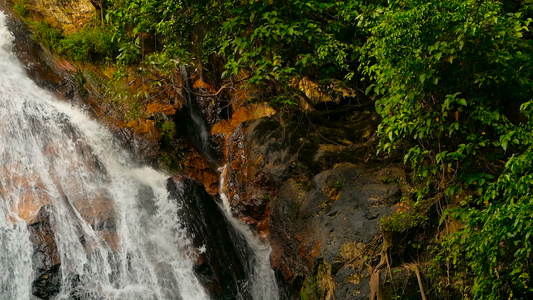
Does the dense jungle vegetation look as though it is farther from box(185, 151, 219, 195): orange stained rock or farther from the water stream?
box(185, 151, 219, 195): orange stained rock

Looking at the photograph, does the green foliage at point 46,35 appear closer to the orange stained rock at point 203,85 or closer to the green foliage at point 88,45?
the green foliage at point 88,45

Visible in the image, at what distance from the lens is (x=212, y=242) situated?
9789 mm

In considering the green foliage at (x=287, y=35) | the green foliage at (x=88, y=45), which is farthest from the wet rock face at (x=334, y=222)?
the green foliage at (x=88, y=45)

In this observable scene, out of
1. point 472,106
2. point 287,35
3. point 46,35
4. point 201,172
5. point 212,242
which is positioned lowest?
point 212,242

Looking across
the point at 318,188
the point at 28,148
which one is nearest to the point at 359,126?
the point at 318,188

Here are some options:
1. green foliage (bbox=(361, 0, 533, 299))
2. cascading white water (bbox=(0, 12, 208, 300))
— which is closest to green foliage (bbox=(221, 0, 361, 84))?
green foliage (bbox=(361, 0, 533, 299))

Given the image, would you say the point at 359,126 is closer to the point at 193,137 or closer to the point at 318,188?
the point at 318,188

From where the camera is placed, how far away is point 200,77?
44.3 ft

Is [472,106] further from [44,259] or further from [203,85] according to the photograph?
[203,85]

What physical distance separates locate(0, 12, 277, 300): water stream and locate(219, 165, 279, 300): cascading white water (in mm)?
27

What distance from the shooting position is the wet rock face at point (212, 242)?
9297mm

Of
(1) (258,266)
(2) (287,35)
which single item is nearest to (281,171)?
(1) (258,266)

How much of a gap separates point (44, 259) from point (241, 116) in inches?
248

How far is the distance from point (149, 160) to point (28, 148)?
2.59 m
